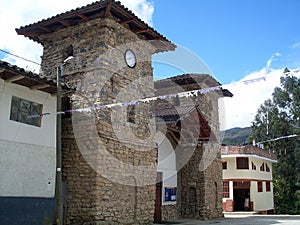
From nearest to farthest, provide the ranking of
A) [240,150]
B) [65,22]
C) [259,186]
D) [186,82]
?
[65,22]
[186,82]
[240,150]
[259,186]

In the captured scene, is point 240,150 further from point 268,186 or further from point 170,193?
point 170,193

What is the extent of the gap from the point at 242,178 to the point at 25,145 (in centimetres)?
2054

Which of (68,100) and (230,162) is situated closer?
(68,100)

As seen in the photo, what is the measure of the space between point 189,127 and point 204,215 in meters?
4.50

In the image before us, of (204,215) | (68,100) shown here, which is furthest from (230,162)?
(68,100)

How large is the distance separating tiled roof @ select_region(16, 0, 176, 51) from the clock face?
0.96 metres

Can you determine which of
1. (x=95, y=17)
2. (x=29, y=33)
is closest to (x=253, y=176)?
(x=95, y=17)

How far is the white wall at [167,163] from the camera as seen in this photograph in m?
16.9

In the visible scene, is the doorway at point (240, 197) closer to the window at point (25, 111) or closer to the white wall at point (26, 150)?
the white wall at point (26, 150)

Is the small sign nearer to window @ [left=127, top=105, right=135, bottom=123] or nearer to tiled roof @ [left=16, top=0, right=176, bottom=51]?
window @ [left=127, top=105, right=135, bottom=123]

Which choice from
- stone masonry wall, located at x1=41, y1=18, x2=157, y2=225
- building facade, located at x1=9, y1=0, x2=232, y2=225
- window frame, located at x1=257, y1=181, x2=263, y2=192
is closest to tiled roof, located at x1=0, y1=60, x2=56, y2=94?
building facade, located at x1=9, y1=0, x2=232, y2=225

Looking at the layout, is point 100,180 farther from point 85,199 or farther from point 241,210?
point 241,210

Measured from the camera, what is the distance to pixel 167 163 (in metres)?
17.5

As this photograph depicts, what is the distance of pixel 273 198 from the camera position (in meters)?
32.4
